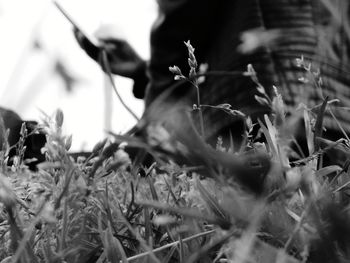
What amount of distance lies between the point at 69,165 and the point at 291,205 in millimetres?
231

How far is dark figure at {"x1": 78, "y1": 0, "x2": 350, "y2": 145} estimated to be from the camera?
1713 mm

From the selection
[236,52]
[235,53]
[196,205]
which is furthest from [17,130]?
[235,53]

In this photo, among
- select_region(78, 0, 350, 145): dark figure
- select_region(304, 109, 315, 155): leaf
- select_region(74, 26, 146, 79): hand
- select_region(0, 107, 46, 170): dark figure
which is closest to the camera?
select_region(304, 109, 315, 155): leaf

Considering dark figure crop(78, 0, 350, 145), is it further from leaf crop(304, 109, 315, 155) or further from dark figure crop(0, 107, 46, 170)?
leaf crop(304, 109, 315, 155)

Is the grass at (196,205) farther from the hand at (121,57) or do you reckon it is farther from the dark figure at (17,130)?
the hand at (121,57)

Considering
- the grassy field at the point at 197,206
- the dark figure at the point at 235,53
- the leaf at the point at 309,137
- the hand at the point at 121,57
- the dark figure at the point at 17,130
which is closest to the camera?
the grassy field at the point at 197,206

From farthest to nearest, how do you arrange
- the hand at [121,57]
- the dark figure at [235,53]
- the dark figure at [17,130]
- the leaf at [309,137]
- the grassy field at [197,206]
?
the hand at [121,57], the dark figure at [235,53], the dark figure at [17,130], the leaf at [309,137], the grassy field at [197,206]

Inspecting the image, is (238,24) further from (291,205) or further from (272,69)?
(291,205)

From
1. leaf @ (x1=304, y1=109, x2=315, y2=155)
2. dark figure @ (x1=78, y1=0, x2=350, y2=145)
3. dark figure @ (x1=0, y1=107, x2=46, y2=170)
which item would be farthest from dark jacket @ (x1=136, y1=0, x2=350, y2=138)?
leaf @ (x1=304, y1=109, x2=315, y2=155)

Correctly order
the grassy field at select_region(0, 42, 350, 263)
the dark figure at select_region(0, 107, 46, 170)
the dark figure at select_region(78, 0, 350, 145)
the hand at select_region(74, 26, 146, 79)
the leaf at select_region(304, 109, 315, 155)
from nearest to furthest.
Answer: the grassy field at select_region(0, 42, 350, 263) < the leaf at select_region(304, 109, 315, 155) < the dark figure at select_region(0, 107, 46, 170) < the dark figure at select_region(78, 0, 350, 145) < the hand at select_region(74, 26, 146, 79)

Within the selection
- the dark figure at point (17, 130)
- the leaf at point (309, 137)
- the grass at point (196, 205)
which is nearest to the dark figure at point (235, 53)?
the dark figure at point (17, 130)

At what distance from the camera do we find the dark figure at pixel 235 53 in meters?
1.71

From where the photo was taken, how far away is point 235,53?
1.98 m

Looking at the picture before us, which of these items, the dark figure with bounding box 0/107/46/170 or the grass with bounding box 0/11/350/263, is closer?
the grass with bounding box 0/11/350/263
